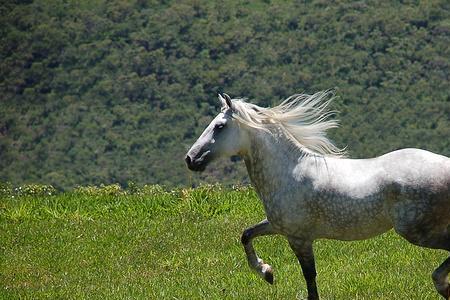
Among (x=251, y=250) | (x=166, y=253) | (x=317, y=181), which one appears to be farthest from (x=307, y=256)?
(x=166, y=253)

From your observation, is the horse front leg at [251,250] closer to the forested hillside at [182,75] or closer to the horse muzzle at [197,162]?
the horse muzzle at [197,162]

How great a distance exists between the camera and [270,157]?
8945mm

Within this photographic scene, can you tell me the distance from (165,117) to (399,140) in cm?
1856

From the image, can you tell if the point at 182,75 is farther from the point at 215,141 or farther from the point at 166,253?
the point at 215,141

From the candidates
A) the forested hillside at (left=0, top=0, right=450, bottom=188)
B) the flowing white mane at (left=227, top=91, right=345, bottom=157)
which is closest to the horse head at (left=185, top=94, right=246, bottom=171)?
the flowing white mane at (left=227, top=91, right=345, bottom=157)

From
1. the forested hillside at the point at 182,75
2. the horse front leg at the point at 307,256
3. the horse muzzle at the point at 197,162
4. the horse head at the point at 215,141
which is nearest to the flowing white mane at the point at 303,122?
the horse head at the point at 215,141

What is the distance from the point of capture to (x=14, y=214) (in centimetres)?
1449

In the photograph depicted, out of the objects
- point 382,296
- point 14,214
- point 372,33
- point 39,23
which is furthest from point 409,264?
point 39,23

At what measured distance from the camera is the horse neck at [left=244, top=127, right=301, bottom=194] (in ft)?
29.1

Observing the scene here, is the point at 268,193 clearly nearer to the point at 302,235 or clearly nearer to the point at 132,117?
the point at 302,235

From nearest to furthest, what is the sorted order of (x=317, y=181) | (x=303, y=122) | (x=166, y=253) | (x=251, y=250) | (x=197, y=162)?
(x=317, y=181) → (x=197, y=162) → (x=303, y=122) → (x=251, y=250) → (x=166, y=253)

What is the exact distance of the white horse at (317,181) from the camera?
319 inches

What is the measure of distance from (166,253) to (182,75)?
61.0 m

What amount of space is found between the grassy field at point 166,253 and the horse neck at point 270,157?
48.4 inches
